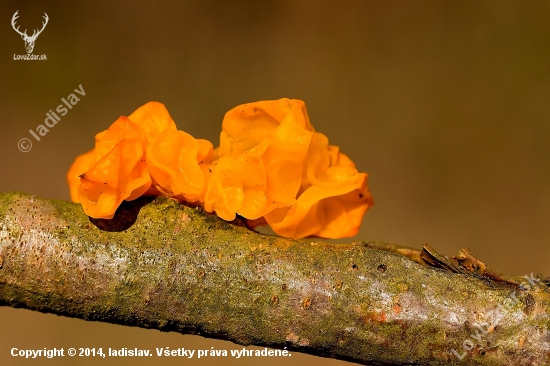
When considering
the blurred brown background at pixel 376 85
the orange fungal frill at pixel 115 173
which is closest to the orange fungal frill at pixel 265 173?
the orange fungal frill at pixel 115 173

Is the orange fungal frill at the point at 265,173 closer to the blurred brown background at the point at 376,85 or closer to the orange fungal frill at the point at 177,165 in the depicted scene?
the orange fungal frill at the point at 177,165

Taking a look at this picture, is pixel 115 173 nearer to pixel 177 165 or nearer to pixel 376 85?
pixel 177 165

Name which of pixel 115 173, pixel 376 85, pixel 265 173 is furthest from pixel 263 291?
pixel 376 85

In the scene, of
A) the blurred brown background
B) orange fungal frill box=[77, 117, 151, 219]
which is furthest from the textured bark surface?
the blurred brown background

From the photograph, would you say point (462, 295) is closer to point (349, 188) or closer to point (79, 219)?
point (349, 188)

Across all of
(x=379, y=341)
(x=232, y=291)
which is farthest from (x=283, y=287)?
(x=379, y=341)
